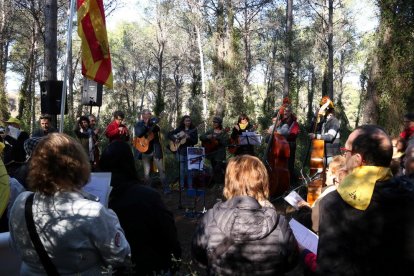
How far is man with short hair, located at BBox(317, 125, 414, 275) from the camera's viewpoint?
210 centimetres

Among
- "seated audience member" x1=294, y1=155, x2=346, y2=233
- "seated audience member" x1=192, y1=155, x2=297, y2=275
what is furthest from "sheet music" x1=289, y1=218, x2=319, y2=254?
"seated audience member" x1=192, y1=155, x2=297, y2=275

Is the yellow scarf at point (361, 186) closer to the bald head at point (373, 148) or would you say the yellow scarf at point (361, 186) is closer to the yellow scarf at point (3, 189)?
the bald head at point (373, 148)

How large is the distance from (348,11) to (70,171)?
40778 mm

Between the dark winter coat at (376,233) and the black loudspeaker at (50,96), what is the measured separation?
18.1ft

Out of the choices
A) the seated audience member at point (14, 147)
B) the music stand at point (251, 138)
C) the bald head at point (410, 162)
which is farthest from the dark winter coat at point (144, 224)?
the music stand at point (251, 138)

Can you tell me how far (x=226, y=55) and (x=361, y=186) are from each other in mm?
18534

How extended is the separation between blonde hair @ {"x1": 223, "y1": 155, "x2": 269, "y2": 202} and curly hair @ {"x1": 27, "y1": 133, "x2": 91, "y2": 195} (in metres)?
0.81

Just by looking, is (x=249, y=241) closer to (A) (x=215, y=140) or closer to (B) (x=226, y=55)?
(A) (x=215, y=140)

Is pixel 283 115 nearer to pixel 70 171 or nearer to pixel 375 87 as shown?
pixel 375 87

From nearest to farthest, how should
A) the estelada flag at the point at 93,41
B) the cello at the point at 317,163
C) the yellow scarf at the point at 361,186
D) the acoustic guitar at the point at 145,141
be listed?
the yellow scarf at the point at 361,186
the estelada flag at the point at 93,41
the cello at the point at 317,163
the acoustic guitar at the point at 145,141

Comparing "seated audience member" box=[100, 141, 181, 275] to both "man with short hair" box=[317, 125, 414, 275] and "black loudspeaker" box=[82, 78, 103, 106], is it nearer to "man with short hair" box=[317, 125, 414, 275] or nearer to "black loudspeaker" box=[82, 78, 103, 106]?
"man with short hair" box=[317, 125, 414, 275]

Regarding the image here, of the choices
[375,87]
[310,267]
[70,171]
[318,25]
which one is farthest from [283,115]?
[318,25]

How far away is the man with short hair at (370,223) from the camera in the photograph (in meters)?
2.10

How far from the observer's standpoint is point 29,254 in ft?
7.41
